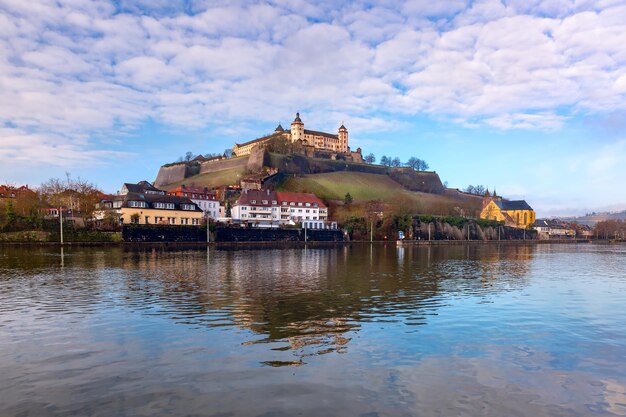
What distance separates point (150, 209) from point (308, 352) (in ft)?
258

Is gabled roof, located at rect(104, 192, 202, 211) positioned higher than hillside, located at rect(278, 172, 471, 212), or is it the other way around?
hillside, located at rect(278, 172, 471, 212)

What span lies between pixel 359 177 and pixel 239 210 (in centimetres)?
6668

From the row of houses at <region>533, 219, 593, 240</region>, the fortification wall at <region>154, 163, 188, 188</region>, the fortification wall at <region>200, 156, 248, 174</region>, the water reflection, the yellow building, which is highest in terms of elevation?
the fortification wall at <region>200, 156, 248, 174</region>

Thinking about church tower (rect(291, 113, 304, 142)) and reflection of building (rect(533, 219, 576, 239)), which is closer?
reflection of building (rect(533, 219, 576, 239))

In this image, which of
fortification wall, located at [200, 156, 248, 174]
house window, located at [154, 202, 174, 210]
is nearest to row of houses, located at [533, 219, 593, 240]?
fortification wall, located at [200, 156, 248, 174]

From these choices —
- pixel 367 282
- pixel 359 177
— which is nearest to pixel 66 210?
pixel 367 282

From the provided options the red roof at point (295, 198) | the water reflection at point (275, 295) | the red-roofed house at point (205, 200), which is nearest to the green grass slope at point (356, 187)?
the red roof at point (295, 198)

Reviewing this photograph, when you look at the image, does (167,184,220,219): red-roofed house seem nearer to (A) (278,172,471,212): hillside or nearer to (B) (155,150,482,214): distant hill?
(B) (155,150,482,214): distant hill

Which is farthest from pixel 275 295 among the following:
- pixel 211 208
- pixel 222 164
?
pixel 222 164

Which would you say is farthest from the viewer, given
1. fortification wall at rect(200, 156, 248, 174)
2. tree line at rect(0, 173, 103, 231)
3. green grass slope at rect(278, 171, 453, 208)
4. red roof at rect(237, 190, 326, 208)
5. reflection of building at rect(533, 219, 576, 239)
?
reflection of building at rect(533, 219, 576, 239)

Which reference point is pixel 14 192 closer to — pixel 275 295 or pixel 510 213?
pixel 275 295

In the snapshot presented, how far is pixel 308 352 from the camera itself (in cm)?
1143

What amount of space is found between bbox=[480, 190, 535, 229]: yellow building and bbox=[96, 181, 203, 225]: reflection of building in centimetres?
10958

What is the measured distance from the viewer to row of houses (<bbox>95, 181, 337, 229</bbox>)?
272 feet
